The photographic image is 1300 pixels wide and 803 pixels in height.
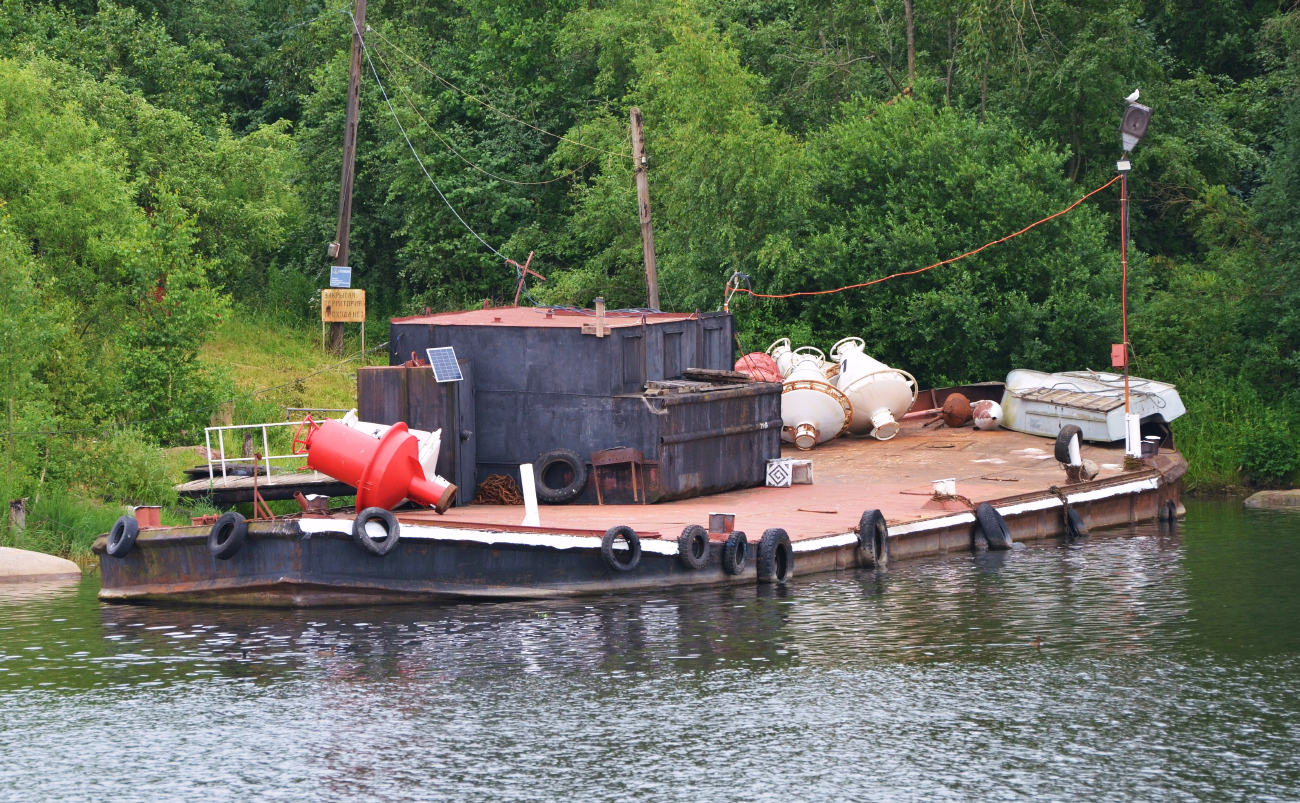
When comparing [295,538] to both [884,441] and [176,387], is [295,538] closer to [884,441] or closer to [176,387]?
[176,387]

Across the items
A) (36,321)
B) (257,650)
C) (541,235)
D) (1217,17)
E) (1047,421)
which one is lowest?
(257,650)

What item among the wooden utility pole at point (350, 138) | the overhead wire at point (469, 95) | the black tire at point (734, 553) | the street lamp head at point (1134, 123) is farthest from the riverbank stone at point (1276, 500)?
the overhead wire at point (469, 95)

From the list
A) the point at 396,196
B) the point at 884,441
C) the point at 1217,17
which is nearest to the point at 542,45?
the point at 396,196

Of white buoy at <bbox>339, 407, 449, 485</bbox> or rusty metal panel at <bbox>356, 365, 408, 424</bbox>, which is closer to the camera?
white buoy at <bbox>339, 407, 449, 485</bbox>

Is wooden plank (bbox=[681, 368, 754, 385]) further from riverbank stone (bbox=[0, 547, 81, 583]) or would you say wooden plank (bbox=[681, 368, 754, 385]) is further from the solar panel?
riverbank stone (bbox=[0, 547, 81, 583])

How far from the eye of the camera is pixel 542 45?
4303 cm

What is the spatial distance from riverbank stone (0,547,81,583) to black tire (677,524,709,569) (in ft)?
27.8

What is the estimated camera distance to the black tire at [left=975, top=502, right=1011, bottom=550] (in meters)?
20.3

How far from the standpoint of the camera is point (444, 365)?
18609 millimetres

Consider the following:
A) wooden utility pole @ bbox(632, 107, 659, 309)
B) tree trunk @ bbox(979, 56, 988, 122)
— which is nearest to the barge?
wooden utility pole @ bbox(632, 107, 659, 309)

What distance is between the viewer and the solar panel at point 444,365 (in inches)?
728

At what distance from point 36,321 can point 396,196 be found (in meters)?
20.8

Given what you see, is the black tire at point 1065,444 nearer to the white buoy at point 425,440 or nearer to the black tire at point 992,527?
the black tire at point 992,527

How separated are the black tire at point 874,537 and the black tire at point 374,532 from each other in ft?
19.3
